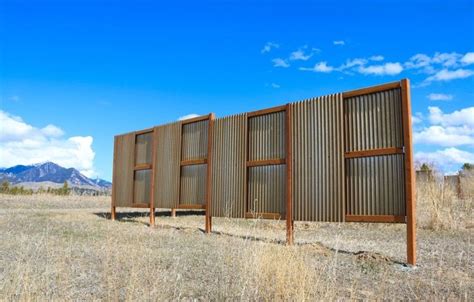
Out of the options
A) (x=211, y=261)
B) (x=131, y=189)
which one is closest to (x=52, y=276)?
(x=211, y=261)

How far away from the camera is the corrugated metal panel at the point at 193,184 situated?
10.5 meters

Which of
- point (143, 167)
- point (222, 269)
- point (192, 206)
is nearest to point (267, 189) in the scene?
point (192, 206)

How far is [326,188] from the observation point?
7.61m

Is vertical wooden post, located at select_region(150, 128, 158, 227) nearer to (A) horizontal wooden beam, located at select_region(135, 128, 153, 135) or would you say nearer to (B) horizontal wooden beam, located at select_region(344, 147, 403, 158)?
(A) horizontal wooden beam, located at select_region(135, 128, 153, 135)

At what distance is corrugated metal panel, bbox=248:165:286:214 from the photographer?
848 centimetres

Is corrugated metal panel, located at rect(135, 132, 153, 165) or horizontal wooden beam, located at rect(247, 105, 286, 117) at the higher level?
horizontal wooden beam, located at rect(247, 105, 286, 117)

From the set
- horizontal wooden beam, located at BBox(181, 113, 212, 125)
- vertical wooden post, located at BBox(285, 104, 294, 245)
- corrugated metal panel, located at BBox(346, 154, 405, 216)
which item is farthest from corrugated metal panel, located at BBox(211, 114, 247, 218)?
corrugated metal panel, located at BBox(346, 154, 405, 216)

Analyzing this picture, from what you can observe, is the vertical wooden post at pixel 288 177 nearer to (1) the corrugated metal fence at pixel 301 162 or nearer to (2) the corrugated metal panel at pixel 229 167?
(1) the corrugated metal fence at pixel 301 162

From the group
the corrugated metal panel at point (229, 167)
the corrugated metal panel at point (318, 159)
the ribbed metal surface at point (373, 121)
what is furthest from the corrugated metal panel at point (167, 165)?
the ribbed metal surface at point (373, 121)

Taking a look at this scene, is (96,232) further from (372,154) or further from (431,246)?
(431,246)

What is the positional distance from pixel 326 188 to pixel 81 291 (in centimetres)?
468

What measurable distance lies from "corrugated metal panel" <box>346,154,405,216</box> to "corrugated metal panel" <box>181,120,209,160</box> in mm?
4310

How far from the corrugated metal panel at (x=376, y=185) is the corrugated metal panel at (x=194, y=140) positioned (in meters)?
4.31

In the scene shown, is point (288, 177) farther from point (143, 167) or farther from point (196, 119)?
point (143, 167)
